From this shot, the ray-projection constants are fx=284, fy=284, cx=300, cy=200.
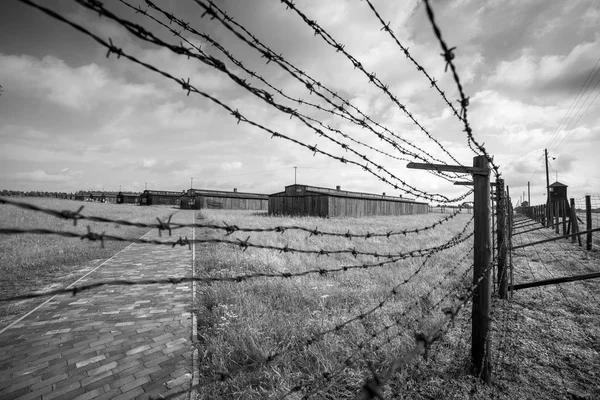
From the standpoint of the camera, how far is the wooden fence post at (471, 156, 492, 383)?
2.75 m

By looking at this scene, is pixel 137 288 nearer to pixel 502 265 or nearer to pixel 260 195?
pixel 502 265

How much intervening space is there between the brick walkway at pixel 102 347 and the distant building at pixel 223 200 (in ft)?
152

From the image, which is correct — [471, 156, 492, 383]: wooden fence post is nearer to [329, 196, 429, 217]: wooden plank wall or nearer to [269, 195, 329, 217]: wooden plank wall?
[269, 195, 329, 217]: wooden plank wall

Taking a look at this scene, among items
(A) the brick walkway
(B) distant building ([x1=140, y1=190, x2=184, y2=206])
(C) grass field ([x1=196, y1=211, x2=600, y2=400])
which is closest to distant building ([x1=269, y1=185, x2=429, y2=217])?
(C) grass field ([x1=196, y1=211, x2=600, y2=400])

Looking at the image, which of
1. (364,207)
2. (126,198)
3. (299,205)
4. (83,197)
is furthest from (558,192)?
(83,197)

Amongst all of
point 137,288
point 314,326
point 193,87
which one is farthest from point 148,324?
point 193,87

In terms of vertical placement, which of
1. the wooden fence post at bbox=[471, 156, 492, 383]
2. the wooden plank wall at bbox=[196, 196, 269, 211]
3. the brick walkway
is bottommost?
the brick walkway

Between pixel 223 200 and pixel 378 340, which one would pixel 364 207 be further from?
pixel 378 340

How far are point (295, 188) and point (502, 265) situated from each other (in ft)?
86.0

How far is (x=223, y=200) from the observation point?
5200cm

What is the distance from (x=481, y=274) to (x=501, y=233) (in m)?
2.18

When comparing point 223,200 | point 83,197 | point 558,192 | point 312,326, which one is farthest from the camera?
point 83,197

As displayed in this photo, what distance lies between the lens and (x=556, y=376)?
3.09 m

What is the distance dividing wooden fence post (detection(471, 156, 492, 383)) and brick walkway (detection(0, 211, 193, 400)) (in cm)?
307
